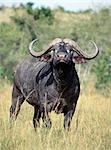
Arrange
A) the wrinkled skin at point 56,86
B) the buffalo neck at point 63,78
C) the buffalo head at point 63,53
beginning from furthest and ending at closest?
the buffalo neck at point 63,78
the wrinkled skin at point 56,86
the buffalo head at point 63,53

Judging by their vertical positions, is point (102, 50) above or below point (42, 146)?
above

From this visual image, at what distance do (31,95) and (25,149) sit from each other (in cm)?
283

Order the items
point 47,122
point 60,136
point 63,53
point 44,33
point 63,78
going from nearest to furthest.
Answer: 1. point 60,136
2. point 63,53
3. point 47,122
4. point 63,78
5. point 44,33

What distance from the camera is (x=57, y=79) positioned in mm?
8562

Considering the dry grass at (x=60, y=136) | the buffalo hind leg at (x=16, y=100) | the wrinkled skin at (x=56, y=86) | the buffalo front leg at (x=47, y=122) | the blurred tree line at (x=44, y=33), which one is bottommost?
the dry grass at (x=60, y=136)

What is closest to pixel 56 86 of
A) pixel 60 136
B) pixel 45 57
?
pixel 45 57

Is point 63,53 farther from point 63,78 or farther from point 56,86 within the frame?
point 56,86

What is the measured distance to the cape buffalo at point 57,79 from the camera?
8.16m

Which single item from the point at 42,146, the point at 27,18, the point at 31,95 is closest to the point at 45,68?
the point at 31,95

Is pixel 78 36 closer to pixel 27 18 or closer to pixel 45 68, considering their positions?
pixel 27 18

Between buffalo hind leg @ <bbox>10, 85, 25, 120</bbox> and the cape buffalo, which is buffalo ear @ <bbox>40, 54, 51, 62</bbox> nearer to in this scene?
the cape buffalo

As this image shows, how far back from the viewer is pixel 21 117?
9.76m

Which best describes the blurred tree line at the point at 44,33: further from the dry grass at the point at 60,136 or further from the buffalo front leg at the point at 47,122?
the buffalo front leg at the point at 47,122

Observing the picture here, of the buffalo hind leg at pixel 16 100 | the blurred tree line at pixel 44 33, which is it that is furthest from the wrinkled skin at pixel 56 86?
the blurred tree line at pixel 44 33
